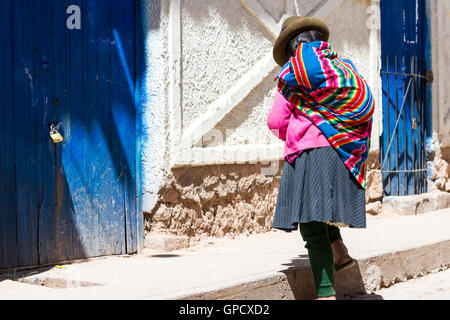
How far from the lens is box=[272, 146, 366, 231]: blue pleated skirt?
4.00 metres

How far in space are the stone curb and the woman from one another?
1.44ft

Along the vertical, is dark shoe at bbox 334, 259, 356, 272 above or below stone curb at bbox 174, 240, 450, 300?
above

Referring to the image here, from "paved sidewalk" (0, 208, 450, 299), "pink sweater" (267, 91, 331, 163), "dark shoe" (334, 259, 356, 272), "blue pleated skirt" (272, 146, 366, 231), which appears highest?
"pink sweater" (267, 91, 331, 163)

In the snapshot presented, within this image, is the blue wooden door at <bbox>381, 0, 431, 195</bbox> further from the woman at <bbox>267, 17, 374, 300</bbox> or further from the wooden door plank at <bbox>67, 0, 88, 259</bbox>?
the woman at <bbox>267, 17, 374, 300</bbox>

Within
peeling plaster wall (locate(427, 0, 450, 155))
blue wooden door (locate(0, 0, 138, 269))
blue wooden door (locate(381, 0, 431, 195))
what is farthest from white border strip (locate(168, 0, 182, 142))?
peeling plaster wall (locate(427, 0, 450, 155))

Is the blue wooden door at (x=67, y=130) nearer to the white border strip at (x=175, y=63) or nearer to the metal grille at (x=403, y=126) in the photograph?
the white border strip at (x=175, y=63)

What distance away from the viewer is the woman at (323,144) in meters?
4.00

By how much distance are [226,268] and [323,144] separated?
128 centimetres

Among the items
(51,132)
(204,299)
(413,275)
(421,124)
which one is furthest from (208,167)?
(421,124)

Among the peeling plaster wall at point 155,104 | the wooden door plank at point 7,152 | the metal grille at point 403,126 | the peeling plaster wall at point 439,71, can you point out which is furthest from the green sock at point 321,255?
the peeling plaster wall at point 439,71

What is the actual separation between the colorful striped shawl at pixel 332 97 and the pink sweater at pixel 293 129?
1.6 inches

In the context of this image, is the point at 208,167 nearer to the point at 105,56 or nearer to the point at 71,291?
the point at 105,56

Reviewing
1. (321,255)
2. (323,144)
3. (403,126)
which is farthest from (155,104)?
(403,126)
